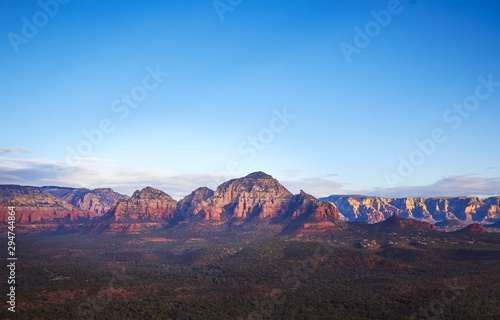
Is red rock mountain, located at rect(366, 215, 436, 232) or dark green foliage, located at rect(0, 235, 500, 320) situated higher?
red rock mountain, located at rect(366, 215, 436, 232)

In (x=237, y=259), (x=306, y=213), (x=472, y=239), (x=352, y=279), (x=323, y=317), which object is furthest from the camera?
(x=306, y=213)

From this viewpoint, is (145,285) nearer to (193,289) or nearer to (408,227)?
(193,289)

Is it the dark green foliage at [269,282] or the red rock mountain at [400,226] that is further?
the red rock mountain at [400,226]

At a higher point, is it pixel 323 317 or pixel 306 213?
pixel 306 213

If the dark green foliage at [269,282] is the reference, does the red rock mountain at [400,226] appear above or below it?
above

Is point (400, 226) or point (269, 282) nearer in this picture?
point (269, 282)

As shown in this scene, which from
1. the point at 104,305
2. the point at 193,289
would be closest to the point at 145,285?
the point at 193,289

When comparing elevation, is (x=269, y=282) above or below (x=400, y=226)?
below

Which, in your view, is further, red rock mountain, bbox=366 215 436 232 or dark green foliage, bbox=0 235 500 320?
red rock mountain, bbox=366 215 436 232

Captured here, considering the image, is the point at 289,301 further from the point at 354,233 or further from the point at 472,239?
the point at 472,239

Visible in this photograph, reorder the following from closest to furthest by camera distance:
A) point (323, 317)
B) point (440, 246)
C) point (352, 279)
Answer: point (323, 317) < point (352, 279) < point (440, 246)

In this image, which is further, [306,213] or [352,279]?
[306,213]
